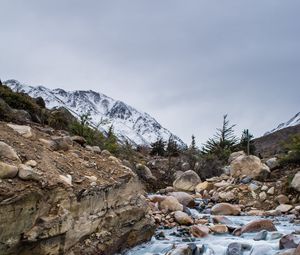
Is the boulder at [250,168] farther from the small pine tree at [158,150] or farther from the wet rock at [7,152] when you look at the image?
the small pine tree at [158,150]

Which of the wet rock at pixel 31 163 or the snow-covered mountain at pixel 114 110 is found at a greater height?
the snow-covered mountain at pixel 114 110

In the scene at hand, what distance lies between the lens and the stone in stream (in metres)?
6.88

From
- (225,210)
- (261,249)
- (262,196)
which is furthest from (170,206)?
(262,196)

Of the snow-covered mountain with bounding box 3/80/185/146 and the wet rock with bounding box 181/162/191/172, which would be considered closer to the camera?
the wet rock with bounding box 181/162/191/172

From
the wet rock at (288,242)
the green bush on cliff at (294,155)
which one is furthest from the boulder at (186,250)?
the green bush on cliff at (294,155)

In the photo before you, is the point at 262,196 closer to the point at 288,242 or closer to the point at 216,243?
the point at 216,243

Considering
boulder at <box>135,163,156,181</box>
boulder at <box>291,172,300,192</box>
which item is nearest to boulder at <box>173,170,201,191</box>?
boulder at <box>135,163,156,181</box>

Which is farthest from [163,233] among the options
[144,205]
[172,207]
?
[172,207]

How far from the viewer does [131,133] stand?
469 feet

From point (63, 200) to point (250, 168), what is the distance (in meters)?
10.9

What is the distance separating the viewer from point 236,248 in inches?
274

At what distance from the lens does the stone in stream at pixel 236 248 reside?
6.88 meters

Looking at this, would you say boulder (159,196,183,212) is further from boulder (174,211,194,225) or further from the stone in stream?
the stone in stream

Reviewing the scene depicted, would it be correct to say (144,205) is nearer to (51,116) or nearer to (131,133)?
(51,116)
